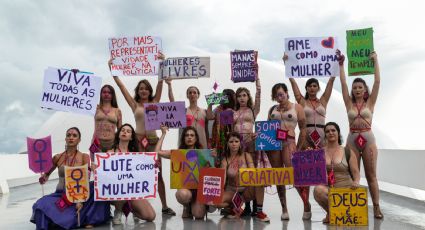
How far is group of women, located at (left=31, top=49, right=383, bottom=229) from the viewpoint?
6.03m

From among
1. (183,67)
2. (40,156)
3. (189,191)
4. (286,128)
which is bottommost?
(189,191)

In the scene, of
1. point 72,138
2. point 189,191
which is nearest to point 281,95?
point 189,191

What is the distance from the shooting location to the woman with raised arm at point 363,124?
6.30 meters

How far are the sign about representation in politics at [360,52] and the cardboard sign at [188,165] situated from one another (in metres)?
2.67

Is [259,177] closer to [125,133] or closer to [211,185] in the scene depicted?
[211,185]

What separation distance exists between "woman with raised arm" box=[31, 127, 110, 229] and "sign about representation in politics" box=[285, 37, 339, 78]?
11.8 ft

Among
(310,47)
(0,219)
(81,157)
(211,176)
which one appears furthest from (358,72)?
(0,219)

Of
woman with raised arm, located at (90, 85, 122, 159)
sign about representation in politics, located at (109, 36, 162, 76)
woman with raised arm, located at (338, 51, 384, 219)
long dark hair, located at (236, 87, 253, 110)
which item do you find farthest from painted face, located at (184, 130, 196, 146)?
woman with raised arm, located at (338, 51, 384, 219)

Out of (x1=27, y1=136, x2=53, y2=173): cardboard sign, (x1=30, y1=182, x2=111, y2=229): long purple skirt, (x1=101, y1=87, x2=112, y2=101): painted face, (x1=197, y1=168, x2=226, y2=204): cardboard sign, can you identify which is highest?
(x1=101, y1=87, x2=112, y2=101): painted face

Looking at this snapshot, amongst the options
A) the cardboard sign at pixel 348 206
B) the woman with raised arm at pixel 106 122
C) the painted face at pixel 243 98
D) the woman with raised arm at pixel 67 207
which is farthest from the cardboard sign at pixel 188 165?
the cardboard sign at pixel 348 206

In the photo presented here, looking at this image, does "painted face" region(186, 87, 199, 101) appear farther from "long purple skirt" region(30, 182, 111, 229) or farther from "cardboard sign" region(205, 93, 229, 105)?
"long purple skirt" region(30, 182, 111, 229)

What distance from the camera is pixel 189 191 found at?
6.57m

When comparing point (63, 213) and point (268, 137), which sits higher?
point (268, 137)

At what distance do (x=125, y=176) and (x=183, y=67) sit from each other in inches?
93.6
